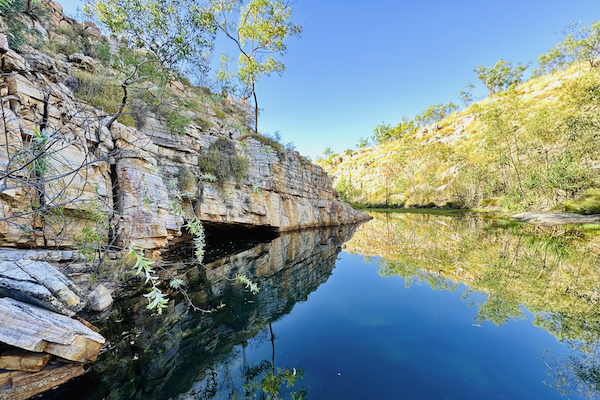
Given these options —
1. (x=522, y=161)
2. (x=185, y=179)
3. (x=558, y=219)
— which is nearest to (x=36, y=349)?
(x=185, y=179)

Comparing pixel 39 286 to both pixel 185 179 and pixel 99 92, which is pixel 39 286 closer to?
pixel 185 179

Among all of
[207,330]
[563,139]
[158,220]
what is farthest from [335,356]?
[563,139]

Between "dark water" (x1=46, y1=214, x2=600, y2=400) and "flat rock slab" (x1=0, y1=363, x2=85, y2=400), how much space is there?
15 centimetres

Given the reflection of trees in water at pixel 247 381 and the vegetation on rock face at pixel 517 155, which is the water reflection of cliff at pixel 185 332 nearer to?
the reflection of trees in water at pixel 247 381

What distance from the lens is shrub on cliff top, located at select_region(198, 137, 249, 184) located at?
32.5ft

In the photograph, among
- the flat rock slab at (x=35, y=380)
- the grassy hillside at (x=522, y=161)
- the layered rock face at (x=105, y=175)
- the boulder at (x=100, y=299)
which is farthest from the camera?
the grassy hillside at (x=522, y=161)

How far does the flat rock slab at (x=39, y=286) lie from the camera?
2887mm

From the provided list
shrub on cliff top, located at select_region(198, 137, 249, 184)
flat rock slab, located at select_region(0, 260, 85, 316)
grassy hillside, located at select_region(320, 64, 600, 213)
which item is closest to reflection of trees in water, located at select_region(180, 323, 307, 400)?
flat rock slab, located at select_region(0, 260, 85, 316)

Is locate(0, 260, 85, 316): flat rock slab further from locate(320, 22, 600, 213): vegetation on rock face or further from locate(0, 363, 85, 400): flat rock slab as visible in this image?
locate(320, 22, 600, 213): vegetation on rock face

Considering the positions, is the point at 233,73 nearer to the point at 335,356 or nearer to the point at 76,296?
the point at 76,296

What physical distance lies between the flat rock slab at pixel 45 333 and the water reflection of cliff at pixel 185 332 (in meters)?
0.38

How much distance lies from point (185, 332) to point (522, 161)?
118ft

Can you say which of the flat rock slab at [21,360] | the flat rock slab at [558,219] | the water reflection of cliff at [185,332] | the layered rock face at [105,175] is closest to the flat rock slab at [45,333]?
the flat rock slab at [21,360]

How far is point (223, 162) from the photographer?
10453 mm
